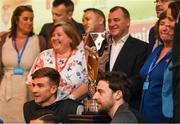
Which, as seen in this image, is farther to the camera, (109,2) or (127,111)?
(109,2)

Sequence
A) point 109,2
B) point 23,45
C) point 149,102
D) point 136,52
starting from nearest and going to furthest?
point 149,102
point 136,52
point 23,45
point 109,2

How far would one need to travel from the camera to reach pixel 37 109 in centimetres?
441

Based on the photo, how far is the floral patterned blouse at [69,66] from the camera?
479cm

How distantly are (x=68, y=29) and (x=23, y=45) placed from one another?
1.80ft

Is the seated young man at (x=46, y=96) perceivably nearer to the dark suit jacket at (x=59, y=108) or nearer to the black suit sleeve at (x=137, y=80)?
the dark suit jacket at (x=59, y=108)

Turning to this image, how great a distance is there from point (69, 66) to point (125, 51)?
47 centimetres

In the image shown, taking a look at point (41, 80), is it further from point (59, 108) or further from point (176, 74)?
point (176, 74)

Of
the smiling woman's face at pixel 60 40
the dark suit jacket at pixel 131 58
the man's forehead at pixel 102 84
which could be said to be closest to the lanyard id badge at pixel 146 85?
the dark suit jacket at pixel 131 58

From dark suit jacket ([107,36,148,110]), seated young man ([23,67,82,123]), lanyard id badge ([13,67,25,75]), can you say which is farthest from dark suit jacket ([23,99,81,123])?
lanyard id badge ([13,67,25,75])

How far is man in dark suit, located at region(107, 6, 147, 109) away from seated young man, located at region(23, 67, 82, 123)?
17.9 inches

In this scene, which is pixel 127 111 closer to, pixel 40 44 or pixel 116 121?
pixel 116 121

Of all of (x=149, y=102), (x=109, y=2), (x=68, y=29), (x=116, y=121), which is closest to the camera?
(x=116, y=121)

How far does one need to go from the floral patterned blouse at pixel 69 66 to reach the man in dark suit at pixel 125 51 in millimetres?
237

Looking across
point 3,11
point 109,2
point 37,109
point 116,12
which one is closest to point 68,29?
point 116,12
